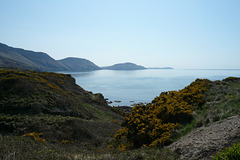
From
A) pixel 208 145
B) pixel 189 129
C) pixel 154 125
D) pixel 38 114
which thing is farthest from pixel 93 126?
pixel 208 145

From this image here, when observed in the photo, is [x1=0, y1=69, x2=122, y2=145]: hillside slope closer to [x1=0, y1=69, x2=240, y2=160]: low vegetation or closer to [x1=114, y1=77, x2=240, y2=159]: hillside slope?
[x1=0, y1=69, x2=240, y2=160]: low vegetation

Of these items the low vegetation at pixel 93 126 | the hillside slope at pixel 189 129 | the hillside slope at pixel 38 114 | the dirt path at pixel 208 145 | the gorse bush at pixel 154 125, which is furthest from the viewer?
the hillside slope at pixel 38 114

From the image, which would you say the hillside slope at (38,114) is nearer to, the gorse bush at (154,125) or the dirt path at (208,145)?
the gorse bush at (154,125)

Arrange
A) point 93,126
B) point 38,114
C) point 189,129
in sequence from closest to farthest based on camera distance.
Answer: point 189,129
point 38,114
point 93,126

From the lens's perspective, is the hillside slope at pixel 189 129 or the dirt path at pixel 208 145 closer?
the dirt path at pixel 208 145

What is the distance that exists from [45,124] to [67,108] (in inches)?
274

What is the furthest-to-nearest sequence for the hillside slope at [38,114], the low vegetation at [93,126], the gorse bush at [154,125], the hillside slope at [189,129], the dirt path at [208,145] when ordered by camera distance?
the hillside slope at [38,114], the gorse bush at [154,125], the low vegetation at [93,126], the hillside slope at [189,129], the dirt path at [208,145]

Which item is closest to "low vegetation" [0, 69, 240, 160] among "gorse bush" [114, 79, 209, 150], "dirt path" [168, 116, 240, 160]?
"gorse bush" [114, 79, 209, 150]

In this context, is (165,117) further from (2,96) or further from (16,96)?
(2,96)

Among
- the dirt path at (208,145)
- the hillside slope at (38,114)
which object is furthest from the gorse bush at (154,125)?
the hillside slope at (38,114)

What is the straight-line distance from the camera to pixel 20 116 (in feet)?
53.6

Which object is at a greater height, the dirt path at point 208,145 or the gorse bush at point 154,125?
the dirt path at point 208,145

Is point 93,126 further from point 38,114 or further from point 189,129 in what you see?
point 189,129

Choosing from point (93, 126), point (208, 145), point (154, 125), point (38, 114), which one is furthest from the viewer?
point (93, 126)
